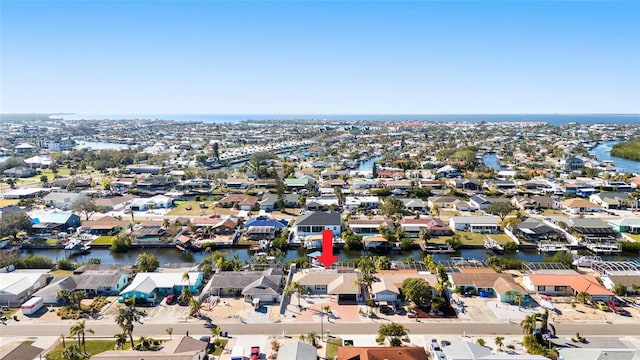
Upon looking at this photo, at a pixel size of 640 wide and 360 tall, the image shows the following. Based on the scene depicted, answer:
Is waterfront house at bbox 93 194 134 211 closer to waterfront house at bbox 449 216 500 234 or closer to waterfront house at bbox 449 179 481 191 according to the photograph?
waterfront house at bbox 449 216 500 234

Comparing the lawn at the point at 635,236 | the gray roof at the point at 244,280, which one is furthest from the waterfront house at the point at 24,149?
the lawn at the point at 635,236

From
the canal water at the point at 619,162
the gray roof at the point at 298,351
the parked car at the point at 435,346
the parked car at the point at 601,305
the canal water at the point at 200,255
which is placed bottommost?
the canal water at the point at 200,255

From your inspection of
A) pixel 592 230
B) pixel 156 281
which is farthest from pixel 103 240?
pixel 592 230

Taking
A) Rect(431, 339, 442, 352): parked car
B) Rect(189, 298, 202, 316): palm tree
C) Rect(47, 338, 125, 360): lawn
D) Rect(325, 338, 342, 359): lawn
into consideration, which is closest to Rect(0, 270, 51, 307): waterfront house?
Rect(47, 338, 125, 360): lawn

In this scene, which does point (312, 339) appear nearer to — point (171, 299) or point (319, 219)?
point (171, 299)

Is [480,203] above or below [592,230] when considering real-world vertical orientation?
above

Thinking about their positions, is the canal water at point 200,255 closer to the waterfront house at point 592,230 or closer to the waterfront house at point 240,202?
the waterfront house at point 592,230

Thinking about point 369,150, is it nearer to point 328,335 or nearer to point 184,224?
point 184,224
